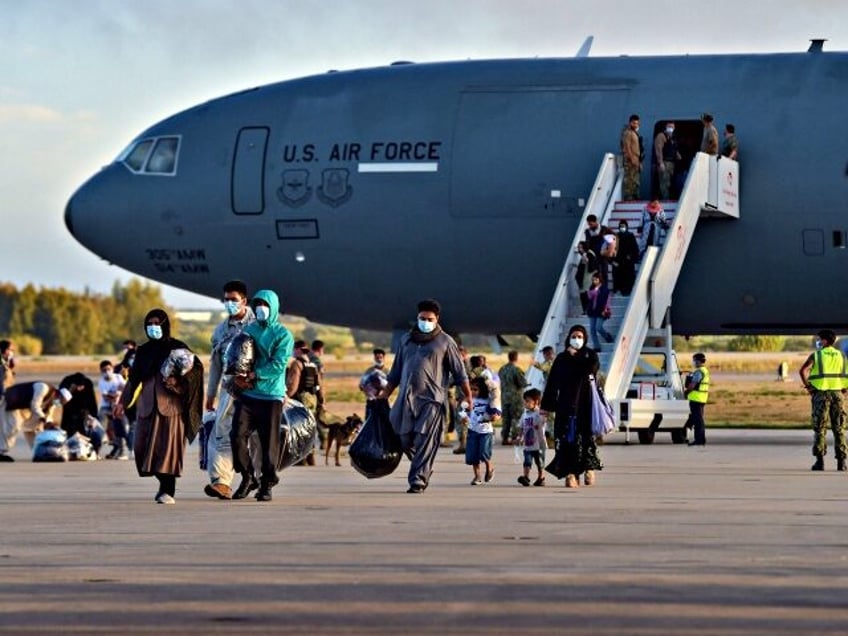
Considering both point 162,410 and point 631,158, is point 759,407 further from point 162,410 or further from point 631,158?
point 162,410

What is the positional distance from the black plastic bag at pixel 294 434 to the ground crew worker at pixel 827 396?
7.18 metres

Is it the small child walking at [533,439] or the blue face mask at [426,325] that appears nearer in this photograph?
the blue face mask at [426,325]

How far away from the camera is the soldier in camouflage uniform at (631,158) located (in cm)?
3253

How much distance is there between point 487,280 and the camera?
33875 mm

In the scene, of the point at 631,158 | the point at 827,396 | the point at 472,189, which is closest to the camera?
the point at 827,396

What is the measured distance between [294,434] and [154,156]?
16.6 meters

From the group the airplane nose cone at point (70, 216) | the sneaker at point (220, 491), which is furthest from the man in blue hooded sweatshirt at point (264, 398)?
the airplane nose cone at point (70, 216)

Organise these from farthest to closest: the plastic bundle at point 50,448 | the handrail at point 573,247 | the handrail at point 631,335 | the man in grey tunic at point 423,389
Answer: the handrail at point 573,247 → the handrail at point 631,335 → the plastic bundle at point 50,448 → the man in grey tunic at point 423,389

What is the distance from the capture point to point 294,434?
65.6 feet

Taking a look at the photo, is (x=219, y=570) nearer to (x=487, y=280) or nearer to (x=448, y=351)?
(x=448, y=351)

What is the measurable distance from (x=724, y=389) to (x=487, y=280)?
33.0 m

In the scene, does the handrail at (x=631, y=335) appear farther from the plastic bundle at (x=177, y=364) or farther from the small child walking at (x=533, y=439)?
the plastic bundle at (x=177, y=364)

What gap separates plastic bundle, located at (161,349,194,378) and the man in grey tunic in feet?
7.50

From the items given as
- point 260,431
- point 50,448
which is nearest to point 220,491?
point 260,431
